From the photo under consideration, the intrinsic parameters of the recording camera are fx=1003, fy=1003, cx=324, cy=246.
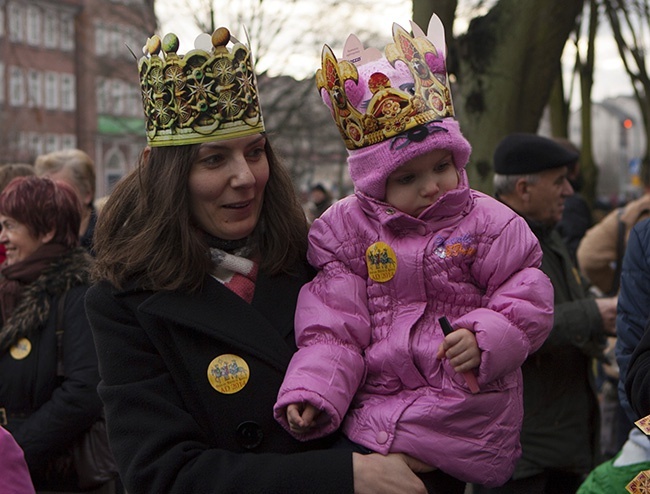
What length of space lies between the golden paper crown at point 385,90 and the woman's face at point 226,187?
11.4 inches

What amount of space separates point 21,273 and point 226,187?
205 centimetres

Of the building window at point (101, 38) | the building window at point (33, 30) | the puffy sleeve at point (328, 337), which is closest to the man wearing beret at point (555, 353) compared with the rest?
the puffy sleeve at point (328, 337)

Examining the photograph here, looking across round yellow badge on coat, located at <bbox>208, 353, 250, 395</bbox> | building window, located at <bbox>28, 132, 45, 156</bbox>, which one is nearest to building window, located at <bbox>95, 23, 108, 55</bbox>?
building window, located at <bbox>28, 132, 45, 156</bbox>

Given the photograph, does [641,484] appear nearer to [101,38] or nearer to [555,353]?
[555,353]

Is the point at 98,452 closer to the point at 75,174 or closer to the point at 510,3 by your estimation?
the point at 75,174

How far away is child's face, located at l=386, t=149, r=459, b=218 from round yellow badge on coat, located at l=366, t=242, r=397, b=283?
138mm

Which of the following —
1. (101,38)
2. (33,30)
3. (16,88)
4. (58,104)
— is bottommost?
(58,104)

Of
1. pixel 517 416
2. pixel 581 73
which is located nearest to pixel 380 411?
pixel 517 416

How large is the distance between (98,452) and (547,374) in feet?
7.07

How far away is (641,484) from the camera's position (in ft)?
10.2

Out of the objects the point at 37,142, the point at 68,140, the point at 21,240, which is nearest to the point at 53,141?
the point at 68,140

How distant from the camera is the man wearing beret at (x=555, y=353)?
15.6ft

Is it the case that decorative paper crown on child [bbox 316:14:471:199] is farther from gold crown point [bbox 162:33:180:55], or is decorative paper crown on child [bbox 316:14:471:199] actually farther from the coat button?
the coat button

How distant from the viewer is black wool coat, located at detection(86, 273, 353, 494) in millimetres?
2701
